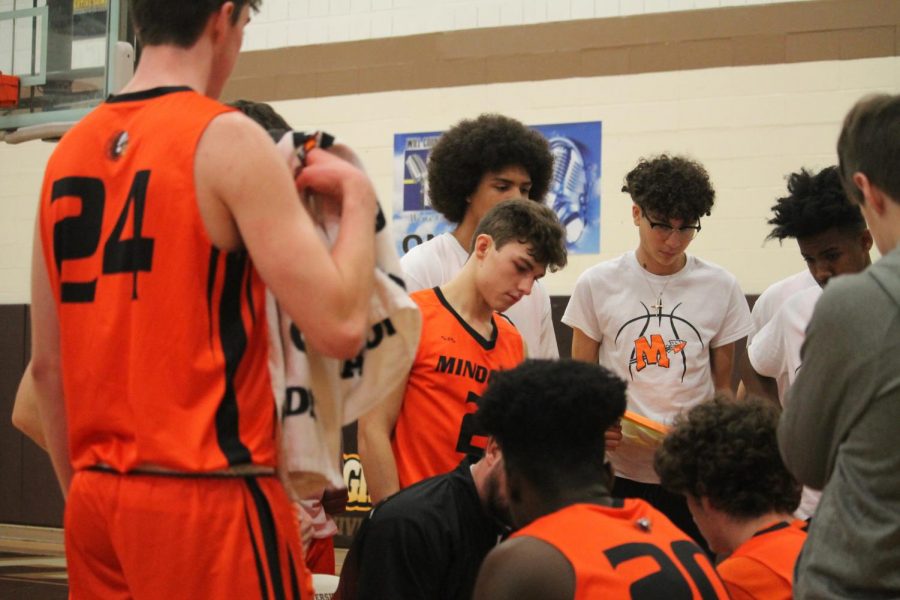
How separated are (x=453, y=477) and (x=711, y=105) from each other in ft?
16.9

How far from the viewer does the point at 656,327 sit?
4.30 m

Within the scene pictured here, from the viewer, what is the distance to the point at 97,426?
72.4 inches

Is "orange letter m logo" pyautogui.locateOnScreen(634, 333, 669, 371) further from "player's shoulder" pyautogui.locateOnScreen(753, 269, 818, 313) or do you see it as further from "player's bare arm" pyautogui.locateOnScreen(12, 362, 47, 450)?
"player's bare arm" pyautogui.locateOnScreen(12, 362, 47, 450)

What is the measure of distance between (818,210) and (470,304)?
1.20m

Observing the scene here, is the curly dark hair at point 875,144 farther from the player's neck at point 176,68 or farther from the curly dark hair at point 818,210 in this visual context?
the curly dark hair at point 818,210

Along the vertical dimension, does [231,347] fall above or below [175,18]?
below

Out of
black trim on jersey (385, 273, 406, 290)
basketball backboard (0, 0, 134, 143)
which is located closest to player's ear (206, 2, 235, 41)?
black trim on jersey (385, 273, 406, 290)

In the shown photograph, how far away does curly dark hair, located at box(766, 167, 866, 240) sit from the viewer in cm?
361

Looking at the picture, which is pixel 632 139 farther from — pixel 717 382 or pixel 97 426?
pixel 97 426

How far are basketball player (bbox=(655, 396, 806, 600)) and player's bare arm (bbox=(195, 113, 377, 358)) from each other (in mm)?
1258

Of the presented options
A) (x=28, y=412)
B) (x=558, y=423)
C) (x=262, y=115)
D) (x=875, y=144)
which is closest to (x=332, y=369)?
(x=558, y=423)

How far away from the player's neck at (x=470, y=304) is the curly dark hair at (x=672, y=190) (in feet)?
3.57

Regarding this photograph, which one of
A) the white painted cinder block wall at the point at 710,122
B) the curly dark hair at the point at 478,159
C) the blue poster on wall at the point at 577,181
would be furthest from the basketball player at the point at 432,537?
the blue poster on wall at the point at 577,181

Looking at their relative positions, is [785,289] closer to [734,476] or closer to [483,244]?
[483,244]
